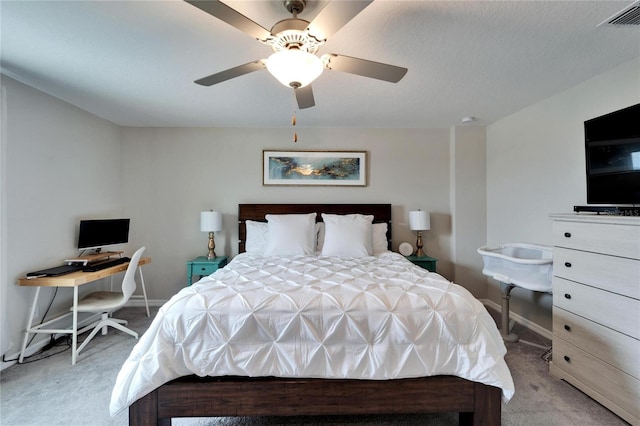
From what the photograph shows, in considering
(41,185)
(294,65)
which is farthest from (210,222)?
(294,65)

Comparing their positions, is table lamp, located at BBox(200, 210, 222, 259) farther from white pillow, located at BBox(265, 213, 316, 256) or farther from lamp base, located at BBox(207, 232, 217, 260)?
white pillow, located at BBox(265, 213, 316, 256)

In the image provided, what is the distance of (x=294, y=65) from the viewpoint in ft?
4.58

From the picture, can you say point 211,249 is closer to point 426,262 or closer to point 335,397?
point 335,397

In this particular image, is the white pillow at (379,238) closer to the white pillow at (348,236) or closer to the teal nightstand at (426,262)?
the white pillow at (348,236)

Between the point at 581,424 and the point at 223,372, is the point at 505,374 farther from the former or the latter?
the point at 223,372

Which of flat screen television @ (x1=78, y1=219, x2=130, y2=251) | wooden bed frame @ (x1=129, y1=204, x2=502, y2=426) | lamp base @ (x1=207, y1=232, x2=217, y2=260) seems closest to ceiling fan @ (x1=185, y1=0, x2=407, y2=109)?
wooden bed frame @ (x1=129, y1=204, x2=502, y2=426)

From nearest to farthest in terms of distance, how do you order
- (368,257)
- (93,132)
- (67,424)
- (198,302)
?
1. (198,302)
2. (67,424)
3. (368,257)
4. (93,132)

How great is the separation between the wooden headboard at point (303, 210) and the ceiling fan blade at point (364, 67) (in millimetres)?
2172

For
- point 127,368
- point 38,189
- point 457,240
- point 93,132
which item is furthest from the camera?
point 457,240

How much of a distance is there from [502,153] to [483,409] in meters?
3.04

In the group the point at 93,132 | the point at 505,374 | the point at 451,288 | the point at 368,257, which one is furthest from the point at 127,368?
the point at 93,132

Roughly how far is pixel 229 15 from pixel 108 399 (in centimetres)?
260

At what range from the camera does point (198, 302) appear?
1584 mm

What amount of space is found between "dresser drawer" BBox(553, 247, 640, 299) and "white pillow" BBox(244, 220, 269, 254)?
2882mm
